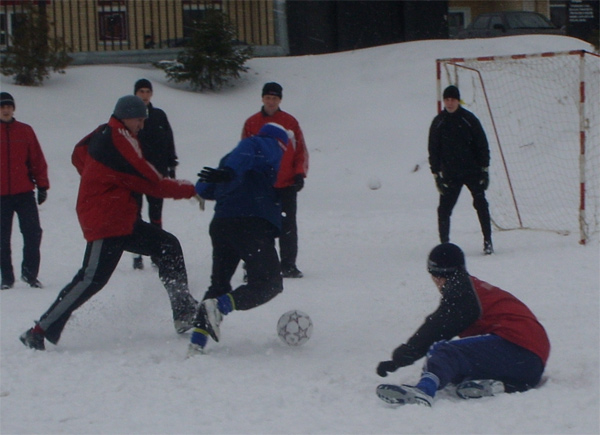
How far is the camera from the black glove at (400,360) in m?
4.45

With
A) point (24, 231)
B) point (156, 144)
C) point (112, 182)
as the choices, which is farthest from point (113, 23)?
point (112, 182)

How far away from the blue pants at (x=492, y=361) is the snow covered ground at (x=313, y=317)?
0.14 meters

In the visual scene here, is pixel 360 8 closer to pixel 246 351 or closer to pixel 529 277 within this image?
pixel 529 277

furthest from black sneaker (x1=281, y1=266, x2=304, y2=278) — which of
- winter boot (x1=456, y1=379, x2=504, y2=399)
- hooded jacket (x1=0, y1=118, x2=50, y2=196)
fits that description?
winter boot (x1=456, y1=379, x2=504, y2=399)

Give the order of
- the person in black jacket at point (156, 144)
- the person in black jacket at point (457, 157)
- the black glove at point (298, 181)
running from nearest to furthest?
the black glove at point (298, 181)
the person in black jacket at point (156, 144)
the person in black jacket at point (457, 157)

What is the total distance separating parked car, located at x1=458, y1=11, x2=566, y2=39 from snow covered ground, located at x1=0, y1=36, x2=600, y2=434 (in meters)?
7.56

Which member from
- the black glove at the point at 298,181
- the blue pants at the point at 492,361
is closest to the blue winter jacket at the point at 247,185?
the blue pants at the point at 492,361

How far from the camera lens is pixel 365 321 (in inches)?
247

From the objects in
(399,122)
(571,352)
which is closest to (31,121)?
(399,122)

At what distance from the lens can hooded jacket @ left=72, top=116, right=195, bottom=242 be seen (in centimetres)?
537

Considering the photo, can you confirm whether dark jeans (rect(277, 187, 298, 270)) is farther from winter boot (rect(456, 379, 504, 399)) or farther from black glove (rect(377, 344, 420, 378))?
winter boot (rect(456, 379, 504, 399))

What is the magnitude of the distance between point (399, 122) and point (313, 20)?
6021mm

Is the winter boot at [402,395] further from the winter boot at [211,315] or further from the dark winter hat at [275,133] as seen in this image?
the dark winter hat at [275,133]

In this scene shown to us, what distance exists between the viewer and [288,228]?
771 cm
